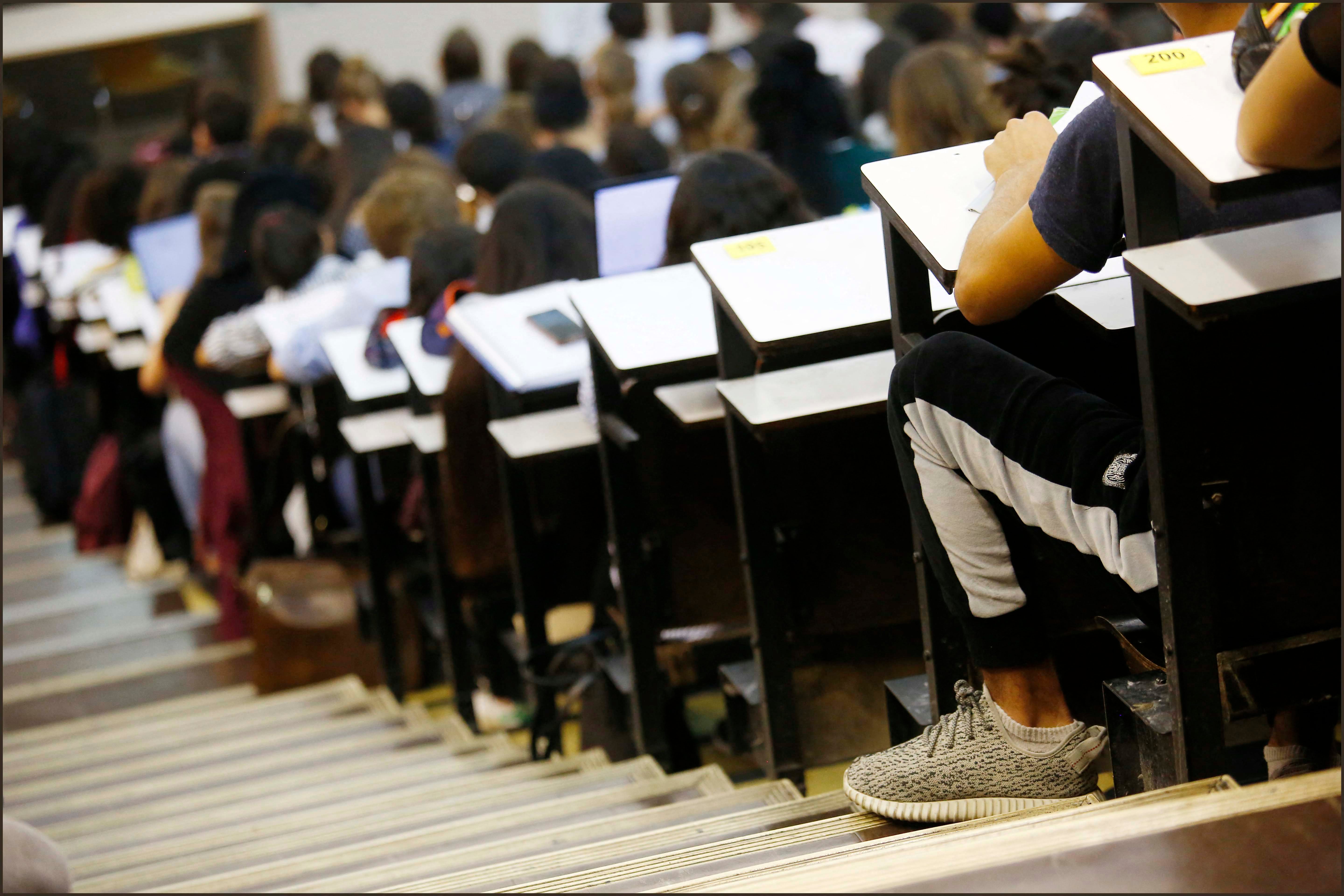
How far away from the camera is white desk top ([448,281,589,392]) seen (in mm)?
2820

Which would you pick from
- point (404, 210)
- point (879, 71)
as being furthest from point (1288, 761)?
point (879, 71)

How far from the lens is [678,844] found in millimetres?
1925

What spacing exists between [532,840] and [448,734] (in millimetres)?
1547

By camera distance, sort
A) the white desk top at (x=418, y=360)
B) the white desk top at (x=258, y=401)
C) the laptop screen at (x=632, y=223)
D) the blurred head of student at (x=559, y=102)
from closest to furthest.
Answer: the laptop screen at (x=632, y=223)
the white desk top at (x=418, y=360)
the white desk top at (x=258, y=401)
the blurred head of student at (x=559, y=102)

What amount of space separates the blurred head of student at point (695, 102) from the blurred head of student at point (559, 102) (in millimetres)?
440

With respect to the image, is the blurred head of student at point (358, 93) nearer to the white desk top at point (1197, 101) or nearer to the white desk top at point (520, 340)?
the white desk top at point (520, 340)

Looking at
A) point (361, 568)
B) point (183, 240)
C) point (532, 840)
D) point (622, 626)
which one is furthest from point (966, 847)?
point (183, 240)

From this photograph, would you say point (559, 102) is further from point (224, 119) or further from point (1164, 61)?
point (1164, 61)

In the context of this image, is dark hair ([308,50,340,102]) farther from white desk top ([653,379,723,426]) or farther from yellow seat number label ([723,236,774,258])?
yellow seat number label ([723,236,774,258])

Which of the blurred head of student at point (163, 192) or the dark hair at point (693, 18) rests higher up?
the dark hair at point (693, 18)

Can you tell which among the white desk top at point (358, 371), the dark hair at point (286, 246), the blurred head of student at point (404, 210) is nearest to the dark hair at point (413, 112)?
the dark hair at point (286, 246)

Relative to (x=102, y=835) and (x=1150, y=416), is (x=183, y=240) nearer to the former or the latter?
(x=102, y=835)

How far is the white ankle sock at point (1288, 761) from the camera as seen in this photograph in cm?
162

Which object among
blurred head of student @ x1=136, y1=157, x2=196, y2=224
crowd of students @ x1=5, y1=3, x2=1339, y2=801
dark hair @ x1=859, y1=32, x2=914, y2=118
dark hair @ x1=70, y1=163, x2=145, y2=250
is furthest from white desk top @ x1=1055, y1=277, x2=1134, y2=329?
dark hair @ x1=70, y1=163, x2=145, y2=250
